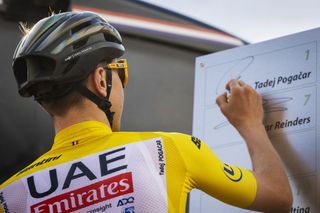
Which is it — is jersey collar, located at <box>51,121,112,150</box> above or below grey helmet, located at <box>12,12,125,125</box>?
below

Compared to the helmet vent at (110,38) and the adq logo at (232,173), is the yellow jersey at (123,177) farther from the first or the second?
the helmet vent at (110,38)

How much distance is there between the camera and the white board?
3.28 meters

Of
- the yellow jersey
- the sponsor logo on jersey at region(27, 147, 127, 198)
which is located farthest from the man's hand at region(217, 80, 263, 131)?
the sponsor logo on jersey at region(27, 147, 127, 198)

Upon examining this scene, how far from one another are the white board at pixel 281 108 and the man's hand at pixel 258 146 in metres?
0.10

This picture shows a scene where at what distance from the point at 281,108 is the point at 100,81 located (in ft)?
3.00

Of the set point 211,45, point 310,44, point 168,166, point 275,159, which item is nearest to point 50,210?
point 168,166

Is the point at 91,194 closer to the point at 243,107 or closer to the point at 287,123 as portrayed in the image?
the point at 243,107

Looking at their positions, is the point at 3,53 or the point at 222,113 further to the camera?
the point at 3,53

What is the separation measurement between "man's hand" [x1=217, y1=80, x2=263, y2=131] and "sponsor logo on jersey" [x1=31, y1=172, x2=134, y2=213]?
2.69ft

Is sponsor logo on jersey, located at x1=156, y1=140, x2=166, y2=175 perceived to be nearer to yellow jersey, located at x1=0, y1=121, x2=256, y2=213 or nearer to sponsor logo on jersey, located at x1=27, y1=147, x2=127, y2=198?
yellow jersey, located at x1=0, y1=121, x2=256, y2=213

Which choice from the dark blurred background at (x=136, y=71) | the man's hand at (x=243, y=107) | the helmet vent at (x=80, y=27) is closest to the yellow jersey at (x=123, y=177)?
the helmet vent at (x=80, y=27)

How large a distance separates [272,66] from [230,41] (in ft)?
9.46

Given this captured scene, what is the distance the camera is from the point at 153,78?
227 inches

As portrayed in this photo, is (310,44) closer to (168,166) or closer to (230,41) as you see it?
(168,166)
